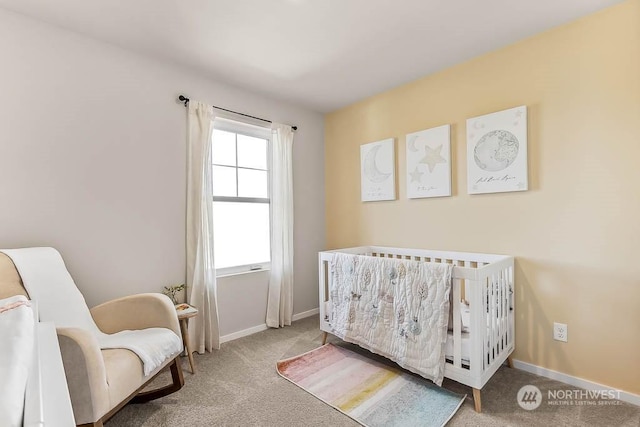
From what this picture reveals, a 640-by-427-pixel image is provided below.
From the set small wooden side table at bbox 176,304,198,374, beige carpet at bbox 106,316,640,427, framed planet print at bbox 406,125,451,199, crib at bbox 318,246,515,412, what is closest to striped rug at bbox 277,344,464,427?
beige carpet at bbox 106,316,640,427

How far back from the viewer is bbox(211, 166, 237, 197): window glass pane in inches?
108

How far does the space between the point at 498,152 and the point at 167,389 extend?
2684 millimetres

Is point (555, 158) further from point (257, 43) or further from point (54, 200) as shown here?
point (54, 200)

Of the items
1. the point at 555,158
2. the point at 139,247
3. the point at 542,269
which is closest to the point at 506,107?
the point at 555,158

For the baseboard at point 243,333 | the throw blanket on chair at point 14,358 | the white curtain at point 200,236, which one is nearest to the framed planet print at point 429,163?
the white curtain at point 200,236

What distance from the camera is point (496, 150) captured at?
7.30ft

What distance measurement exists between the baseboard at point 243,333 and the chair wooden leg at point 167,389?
2.62 ft

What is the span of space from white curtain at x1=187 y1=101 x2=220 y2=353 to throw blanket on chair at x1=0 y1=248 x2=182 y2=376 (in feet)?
2.21

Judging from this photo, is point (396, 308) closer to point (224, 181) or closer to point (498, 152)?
point (498, 152)

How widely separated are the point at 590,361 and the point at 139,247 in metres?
3.07

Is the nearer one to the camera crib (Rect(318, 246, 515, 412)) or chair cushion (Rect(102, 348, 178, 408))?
chair cushion (Rect(102, 348, 178, 408))

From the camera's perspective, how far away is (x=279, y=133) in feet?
9.97

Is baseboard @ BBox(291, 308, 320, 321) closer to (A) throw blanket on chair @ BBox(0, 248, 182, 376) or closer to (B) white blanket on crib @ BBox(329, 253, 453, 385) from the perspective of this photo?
(B) white blanket on crib @ BBox(329, 253, 453, 385)

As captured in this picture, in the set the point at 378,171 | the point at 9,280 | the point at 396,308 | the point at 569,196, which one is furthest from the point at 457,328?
the point at 9,280
